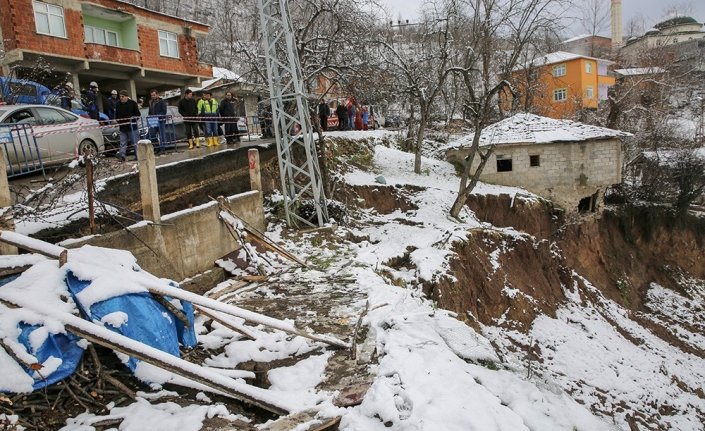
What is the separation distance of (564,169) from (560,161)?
0.40m

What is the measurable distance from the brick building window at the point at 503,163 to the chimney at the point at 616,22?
59.8 m

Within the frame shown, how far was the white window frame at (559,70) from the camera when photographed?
3953cm

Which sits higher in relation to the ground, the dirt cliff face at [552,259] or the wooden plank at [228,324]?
the wooden plank at [228,324]

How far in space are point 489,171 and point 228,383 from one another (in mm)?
18312

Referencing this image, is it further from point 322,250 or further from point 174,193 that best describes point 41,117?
point 322,250

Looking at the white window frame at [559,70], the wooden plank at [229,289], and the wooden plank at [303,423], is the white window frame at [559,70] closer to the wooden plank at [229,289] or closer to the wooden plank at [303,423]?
the wooden plank at [229,289]

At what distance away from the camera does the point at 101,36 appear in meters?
24.3

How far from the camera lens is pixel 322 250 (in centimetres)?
1112

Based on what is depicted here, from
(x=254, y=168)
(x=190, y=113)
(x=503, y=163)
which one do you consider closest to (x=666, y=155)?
(x=503, y=163)

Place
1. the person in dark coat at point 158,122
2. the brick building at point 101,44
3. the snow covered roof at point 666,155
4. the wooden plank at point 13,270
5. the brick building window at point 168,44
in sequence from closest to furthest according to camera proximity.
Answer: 1. the wooden plank at point 13,270
2. the person in dark coat at point 158,122
3. the brick building at point 101,44
4. the snow covered roof at point 666,155
5. the brick building window at point 168,44

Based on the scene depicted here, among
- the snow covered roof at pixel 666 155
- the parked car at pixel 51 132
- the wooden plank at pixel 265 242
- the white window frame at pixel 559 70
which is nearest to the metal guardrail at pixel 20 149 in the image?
the parked car at pixel 51 132

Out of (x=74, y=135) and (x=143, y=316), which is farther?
(x=74, y=135)

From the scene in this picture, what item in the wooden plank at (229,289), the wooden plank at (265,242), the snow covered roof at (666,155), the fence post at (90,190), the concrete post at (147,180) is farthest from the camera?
the snow covered roof at (666,155)

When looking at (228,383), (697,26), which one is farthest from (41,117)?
(697,26)
